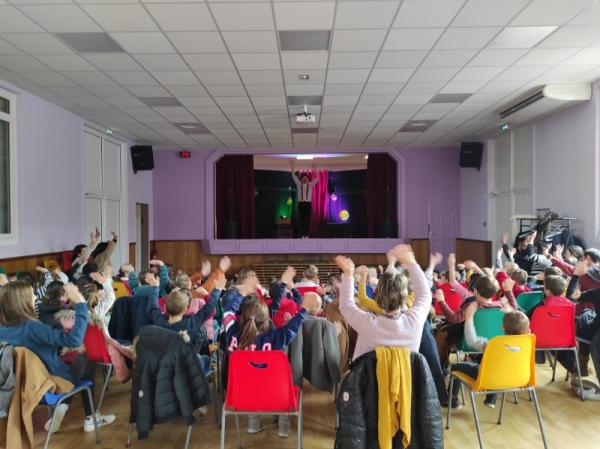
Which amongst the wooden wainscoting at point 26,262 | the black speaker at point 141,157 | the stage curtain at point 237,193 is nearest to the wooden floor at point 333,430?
the wooden wainscoting at point 26,262

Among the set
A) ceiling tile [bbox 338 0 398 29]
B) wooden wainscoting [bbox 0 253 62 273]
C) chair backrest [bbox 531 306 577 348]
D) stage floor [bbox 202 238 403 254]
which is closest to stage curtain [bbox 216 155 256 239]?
stage floor [bbox 202 238 403 254]

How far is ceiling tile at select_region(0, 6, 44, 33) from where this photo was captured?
15.1 feet

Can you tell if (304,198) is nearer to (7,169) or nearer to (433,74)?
(433,74)

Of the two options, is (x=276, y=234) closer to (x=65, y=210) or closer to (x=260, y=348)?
(x=65, y=210)

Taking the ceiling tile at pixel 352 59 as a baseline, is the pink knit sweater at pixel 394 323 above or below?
below

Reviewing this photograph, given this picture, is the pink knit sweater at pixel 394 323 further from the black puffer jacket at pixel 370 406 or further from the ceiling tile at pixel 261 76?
the ceiling tile at pixel 261 76

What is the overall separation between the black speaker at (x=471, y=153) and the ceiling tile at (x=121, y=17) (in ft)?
28.9

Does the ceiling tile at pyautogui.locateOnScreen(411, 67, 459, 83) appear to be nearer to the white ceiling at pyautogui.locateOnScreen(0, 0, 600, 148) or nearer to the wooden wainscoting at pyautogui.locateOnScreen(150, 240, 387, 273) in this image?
the white ceiling at pyautogui.locateOnScreen(0, 0, 600, 148)

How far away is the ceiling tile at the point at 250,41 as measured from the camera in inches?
203

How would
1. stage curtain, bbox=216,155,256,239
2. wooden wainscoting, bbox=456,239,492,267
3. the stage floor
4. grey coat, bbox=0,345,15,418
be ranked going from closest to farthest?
grey coat, bbox=0,345,15,418
wooden wainscoting, bbox=456,239,492,267
the stage floor
stage curtain, bbox=216,155,256,239

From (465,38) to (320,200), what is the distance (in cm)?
1271

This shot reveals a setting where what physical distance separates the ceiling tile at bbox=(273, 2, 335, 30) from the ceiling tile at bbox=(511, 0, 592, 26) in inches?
72.8

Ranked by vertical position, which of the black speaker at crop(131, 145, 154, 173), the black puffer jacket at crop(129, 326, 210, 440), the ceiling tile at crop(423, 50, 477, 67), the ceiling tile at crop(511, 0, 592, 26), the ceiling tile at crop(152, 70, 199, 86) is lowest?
the black puffer jacket at crop(129, 326, 210, 440)

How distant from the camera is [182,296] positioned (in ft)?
11.7
